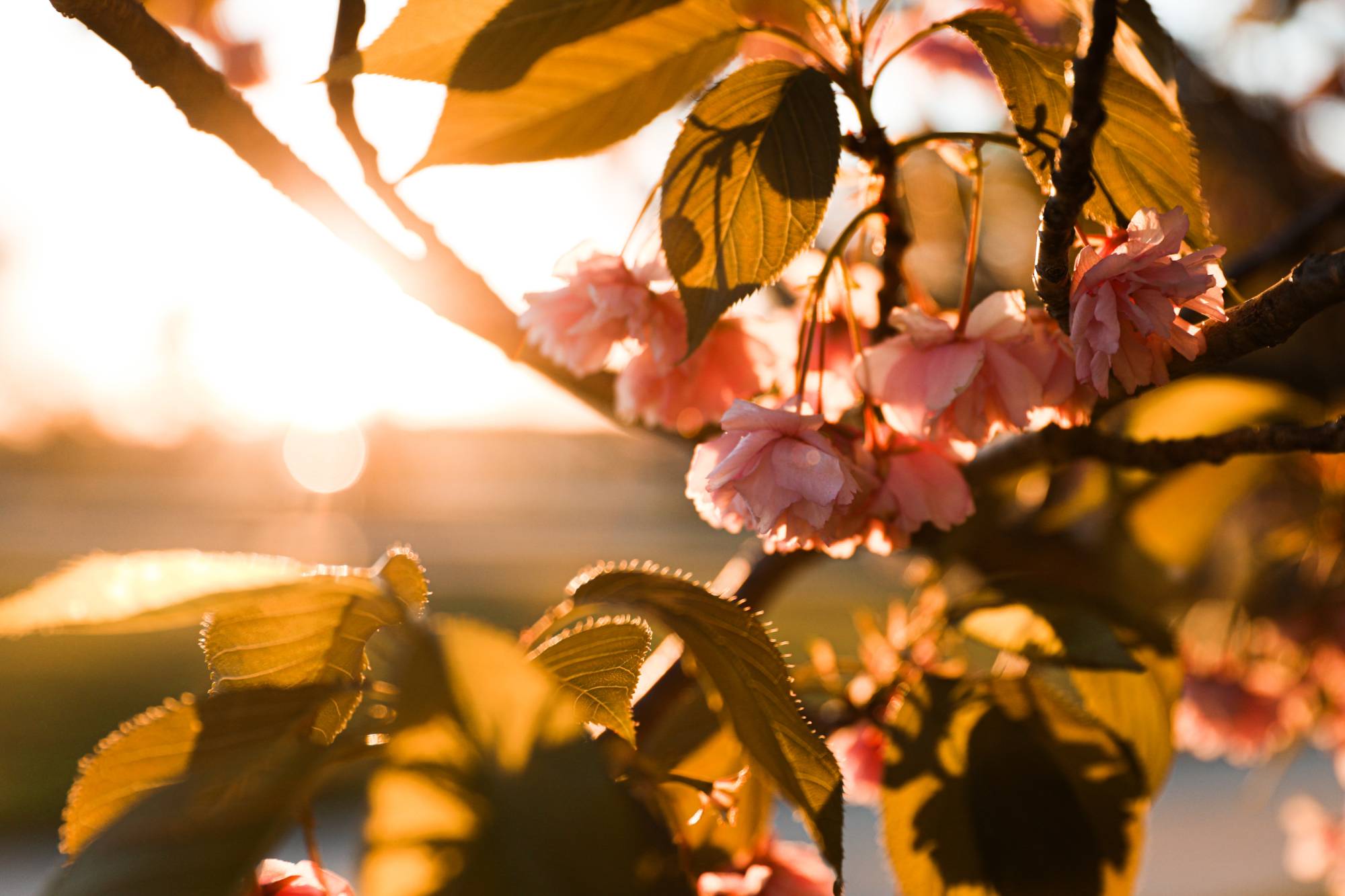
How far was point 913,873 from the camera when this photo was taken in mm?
525

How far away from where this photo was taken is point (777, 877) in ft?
1.73

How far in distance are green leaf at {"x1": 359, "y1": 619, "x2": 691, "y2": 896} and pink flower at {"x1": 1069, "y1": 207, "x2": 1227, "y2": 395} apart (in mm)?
281

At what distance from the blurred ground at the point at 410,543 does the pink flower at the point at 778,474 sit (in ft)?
0.86

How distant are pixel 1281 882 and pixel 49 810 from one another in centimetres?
522

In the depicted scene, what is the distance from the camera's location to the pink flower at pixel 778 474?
464 millimetres

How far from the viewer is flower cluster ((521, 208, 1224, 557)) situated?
0.42 m

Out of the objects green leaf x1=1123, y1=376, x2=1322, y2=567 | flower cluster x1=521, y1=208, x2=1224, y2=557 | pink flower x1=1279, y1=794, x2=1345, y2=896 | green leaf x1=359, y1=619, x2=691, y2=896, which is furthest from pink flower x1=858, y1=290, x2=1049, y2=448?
pink flower x1=1279, y1=794, x2=1345, y2=896

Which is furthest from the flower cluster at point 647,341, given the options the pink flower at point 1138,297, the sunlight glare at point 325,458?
the sunlight glare at point 325,458

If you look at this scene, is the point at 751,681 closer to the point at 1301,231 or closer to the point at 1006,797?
the point at 1006,797

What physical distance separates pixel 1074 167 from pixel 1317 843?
196 centimetres

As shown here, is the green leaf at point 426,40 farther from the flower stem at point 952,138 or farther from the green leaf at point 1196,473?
the green leaf at point 1196,473

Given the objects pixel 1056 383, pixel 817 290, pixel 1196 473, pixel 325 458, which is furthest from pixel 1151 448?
pixel 325 458

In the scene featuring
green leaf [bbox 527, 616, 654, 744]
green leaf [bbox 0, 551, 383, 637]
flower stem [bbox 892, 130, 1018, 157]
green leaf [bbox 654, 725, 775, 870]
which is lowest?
green leaf [bbox 654, 725, 775, 870]

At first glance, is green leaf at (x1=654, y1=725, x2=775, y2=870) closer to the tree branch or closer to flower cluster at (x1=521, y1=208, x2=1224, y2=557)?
flower cluster at (x1=521, y1=208, x2=1224, y2=557)
